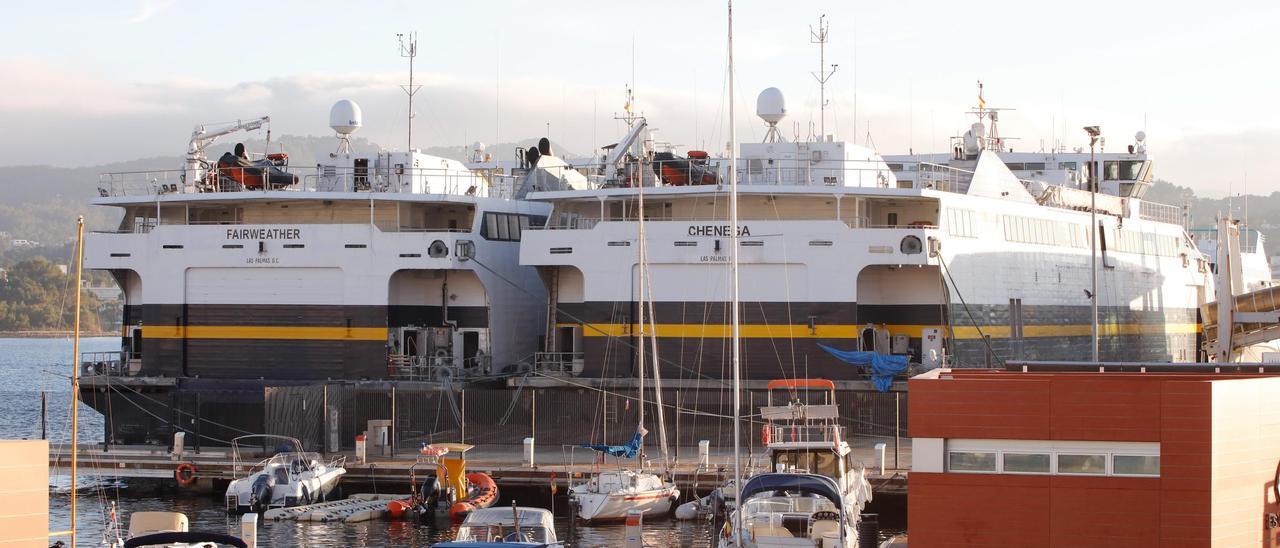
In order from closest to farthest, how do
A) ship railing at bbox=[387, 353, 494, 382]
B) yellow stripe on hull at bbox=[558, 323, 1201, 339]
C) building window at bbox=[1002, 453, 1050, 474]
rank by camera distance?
building window at bbox=[1002, 453, 1050, 474], yellow stripe on hull at bbox=[558, 323, 1201, 339], ship railing at bbox=[387, 353, 494, 382]

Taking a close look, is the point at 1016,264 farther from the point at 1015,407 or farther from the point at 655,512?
the point at 1015,407

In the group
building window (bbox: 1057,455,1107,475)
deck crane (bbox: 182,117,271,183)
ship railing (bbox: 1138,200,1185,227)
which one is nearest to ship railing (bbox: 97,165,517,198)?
deck crane (bbox: 182,117,271,183)

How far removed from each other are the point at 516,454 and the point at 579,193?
26.2 ft

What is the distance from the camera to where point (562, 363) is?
44562 mm

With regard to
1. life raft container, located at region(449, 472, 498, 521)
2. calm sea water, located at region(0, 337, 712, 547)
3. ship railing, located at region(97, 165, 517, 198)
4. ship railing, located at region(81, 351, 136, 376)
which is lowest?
calm sea water, located at region(0, 337, 712, 547)

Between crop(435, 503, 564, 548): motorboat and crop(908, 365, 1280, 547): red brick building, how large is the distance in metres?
9.14

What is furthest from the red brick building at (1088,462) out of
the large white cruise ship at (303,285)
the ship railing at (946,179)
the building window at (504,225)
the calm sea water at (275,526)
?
the building window at (504,225)

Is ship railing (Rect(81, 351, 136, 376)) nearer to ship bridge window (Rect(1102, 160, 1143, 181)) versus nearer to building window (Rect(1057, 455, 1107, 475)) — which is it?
building window (Rect(1057, 455, 1107, 475))

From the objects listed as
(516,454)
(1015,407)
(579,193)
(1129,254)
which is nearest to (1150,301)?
(1129,254)

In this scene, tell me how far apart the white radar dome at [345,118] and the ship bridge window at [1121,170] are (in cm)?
2818

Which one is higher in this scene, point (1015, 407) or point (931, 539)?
point (1015, 407)

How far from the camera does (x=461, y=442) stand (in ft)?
138

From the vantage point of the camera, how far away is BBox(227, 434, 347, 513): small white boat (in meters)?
36.7

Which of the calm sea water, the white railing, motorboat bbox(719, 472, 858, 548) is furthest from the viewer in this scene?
the white railing
